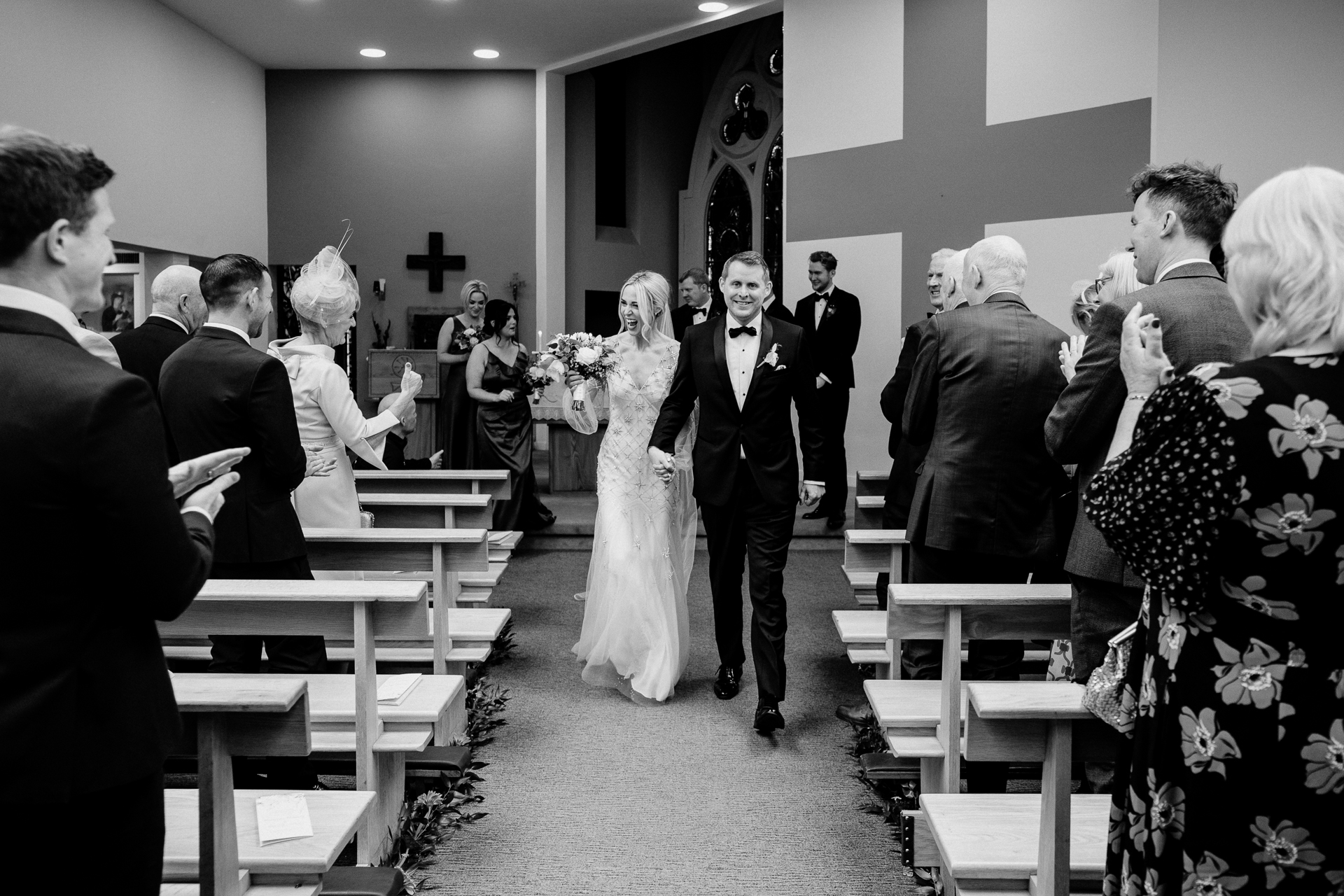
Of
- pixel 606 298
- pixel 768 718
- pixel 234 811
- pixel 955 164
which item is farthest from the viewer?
pixel 606 298

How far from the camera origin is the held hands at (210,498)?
66.9 inches

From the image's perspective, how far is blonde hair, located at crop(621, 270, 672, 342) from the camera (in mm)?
4879

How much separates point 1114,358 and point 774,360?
1.85 m

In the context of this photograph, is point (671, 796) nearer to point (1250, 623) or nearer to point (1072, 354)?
point (1072, 354)

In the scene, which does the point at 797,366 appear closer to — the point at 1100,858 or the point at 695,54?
the point at 1100,858

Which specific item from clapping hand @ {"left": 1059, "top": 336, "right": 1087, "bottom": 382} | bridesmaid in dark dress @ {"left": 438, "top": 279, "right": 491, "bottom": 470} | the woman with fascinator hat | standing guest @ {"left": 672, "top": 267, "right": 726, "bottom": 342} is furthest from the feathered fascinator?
standing guest @ {"left": 672, "top": 267, "right": 726, "bottom": 342}

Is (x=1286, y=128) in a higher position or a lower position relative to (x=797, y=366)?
higher

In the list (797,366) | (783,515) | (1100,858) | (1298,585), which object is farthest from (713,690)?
(1298,585)

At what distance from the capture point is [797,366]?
14.0ft

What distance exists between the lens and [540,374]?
243 inches

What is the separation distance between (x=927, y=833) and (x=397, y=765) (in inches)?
58.8

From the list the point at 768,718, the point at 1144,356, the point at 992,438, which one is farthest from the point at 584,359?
the point at 1144,356

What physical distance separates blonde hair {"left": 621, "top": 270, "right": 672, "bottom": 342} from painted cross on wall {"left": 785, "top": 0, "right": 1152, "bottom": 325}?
10.5 ft

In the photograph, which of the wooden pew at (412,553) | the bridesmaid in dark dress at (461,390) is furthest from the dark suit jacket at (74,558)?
the bridesmaid in dark dress at (461,390)
